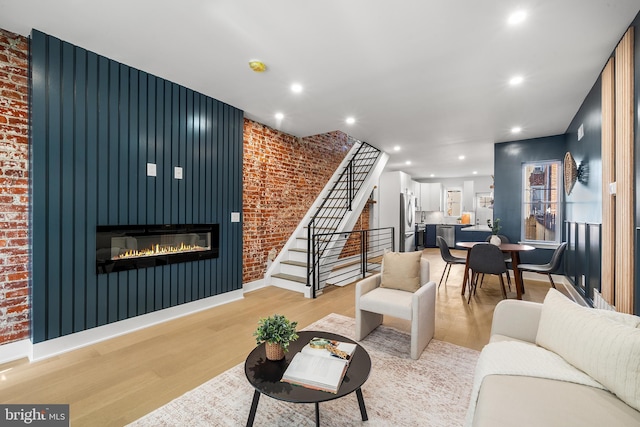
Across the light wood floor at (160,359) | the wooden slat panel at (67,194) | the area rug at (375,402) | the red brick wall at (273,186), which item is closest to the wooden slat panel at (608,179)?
the light wood floor at (160,359)

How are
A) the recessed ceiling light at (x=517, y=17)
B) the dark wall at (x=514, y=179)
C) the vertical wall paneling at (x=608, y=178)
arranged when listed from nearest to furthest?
the recessed ceiling light at (x=517, y=17) → the vertical wall paneling at (x=608, y=178) → the dark wall at (x=514, y=179)

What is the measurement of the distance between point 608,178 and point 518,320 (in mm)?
1917

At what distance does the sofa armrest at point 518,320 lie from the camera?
186 cm

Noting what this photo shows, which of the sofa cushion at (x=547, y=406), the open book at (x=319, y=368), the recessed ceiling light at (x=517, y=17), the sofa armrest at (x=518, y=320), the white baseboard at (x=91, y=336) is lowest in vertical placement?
the white baseboard at (x=91, y=336)

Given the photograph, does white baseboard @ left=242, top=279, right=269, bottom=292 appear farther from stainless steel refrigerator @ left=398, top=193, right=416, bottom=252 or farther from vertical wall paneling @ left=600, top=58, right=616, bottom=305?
stainless steel refrigerator @ left=398, top=193, right=416, bottom=252

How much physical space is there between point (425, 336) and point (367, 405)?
3.24 feet

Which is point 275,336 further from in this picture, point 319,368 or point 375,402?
point 375,402

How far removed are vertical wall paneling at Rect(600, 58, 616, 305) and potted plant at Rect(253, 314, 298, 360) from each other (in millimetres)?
3052

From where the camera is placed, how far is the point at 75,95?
102 inches

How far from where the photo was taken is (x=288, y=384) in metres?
1.43

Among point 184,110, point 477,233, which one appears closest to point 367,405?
point 184,110

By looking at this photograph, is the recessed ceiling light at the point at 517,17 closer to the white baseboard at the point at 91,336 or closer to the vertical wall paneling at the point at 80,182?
the vertical wall paneling at the point at 80,182

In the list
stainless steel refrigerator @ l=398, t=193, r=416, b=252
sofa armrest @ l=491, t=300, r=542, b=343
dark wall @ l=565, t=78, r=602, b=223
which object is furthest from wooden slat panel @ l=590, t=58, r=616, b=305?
stainless steel refrigerator @ l=398, t=193, r=416, b=252

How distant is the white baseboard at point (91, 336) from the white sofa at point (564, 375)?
3112 millimetres
